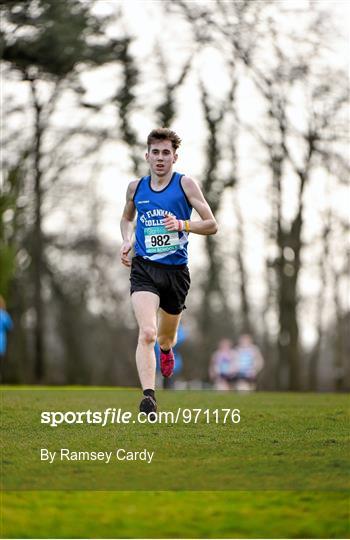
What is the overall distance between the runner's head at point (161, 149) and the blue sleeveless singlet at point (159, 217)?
17 centimetres

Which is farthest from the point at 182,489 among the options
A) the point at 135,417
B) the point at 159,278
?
the point at 159,278

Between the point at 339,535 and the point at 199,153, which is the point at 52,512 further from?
the point at 199,153

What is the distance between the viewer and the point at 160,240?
29.8ft

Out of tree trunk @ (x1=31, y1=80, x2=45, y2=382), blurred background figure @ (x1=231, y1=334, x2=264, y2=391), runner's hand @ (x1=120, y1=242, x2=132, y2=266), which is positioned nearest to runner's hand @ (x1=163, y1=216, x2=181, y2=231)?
runner's hand @ (x1=120, y1=242, x2=132, y2=266)

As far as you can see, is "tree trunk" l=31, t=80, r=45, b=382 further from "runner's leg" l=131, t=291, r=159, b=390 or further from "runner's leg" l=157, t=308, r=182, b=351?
"runner's leg" l=131, t=291, r=159, b=390

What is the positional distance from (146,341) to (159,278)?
61cm

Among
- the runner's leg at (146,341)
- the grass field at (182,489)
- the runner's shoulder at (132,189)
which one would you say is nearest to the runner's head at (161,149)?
the runner's shoulder at (132,189)

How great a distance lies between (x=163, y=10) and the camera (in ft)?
103

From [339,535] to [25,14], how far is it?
2224 cm

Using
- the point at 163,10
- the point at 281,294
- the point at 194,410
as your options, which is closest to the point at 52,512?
the point at 194,410

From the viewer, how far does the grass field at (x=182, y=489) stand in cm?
603

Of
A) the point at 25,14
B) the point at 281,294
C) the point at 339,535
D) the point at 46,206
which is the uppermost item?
the point at 25,14

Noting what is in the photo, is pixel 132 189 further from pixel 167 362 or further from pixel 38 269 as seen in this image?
pixel 38 269

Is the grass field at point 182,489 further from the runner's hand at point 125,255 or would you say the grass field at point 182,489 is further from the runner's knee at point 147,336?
the runner's hand at point 125,255
